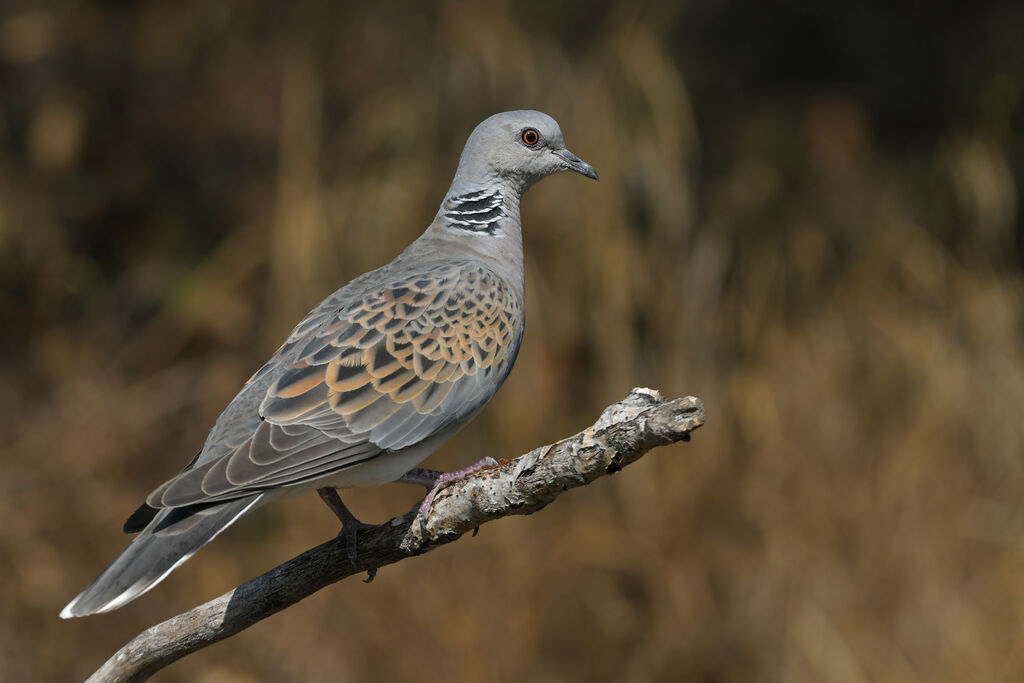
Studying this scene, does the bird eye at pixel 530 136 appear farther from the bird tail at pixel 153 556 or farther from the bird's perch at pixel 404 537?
the bird tail at pixel 153 556

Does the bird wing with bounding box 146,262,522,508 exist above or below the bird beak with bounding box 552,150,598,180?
below

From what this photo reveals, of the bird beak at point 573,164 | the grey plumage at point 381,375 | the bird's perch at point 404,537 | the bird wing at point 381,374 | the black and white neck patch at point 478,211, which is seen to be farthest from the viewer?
the bird beak at point 573,164

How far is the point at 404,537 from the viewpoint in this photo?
2791 mm

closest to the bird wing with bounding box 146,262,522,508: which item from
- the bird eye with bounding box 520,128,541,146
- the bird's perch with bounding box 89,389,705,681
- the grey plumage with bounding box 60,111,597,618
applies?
the grey plumage with bounding box 60,111,597,618

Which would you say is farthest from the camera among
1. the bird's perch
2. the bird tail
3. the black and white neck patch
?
the black and white neck patch

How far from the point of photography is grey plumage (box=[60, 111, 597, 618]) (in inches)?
104

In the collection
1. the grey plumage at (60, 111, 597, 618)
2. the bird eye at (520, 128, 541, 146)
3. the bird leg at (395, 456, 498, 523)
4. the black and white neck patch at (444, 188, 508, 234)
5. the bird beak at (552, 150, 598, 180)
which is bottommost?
the bird leg at (395, 456, 498, 523)

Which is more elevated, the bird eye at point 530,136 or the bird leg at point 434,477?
the bird eye at point 530,136

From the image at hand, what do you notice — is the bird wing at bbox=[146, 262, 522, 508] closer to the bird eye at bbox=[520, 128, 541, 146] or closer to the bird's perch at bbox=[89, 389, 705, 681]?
the bird's perch at bbox=[89, 389, 705, 681]

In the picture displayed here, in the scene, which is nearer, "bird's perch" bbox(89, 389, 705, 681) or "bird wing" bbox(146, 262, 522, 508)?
"bird's perch" bbox(89, 389, 705, 681)

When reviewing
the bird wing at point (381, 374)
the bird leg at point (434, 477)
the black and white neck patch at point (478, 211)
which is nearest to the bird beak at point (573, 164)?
the black and white neck patch at point (478, 211)

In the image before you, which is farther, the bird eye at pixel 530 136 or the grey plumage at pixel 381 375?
the bird eye at pixel 530 136

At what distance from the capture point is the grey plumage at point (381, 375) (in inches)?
104

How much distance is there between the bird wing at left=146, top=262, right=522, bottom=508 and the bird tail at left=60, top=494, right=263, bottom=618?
0.09 m
